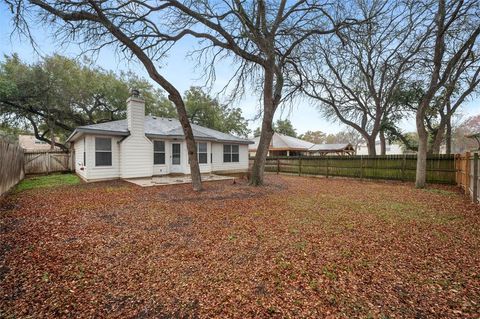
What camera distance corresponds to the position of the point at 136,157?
11320 millimetres

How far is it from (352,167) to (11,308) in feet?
45.6

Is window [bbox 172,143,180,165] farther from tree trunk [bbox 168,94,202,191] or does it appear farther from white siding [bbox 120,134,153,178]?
tree trunk [bbox 168,94,202,191]

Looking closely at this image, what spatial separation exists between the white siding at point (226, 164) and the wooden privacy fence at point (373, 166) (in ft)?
8.76

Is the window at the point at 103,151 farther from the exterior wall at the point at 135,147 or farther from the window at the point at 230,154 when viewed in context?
the window at the point at 230,154

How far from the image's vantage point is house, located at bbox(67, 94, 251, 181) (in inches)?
414

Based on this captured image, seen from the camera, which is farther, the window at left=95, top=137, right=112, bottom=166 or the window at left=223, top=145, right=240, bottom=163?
the window at left=223, top=145, right=240, bottom=163

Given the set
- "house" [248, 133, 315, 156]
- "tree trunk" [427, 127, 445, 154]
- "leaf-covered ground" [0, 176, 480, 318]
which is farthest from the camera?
"house" [248, 133, 315, 156]

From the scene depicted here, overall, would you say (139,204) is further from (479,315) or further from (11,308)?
(479,315)

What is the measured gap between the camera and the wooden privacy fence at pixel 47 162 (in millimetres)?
13750

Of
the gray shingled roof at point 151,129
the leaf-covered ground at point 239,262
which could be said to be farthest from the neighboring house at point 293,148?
the leaf-covered ground at point 239,262

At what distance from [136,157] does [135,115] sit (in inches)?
83.2

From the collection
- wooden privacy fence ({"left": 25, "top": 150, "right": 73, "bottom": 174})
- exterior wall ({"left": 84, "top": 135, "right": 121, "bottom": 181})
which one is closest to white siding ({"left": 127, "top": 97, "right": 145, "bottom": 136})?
exterior wall ({"left": 84, "top": 135, "right": 121, "bottom": 181})

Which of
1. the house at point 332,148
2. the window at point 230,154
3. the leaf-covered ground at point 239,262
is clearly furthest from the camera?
the house at point 332,148

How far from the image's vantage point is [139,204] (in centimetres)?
641
